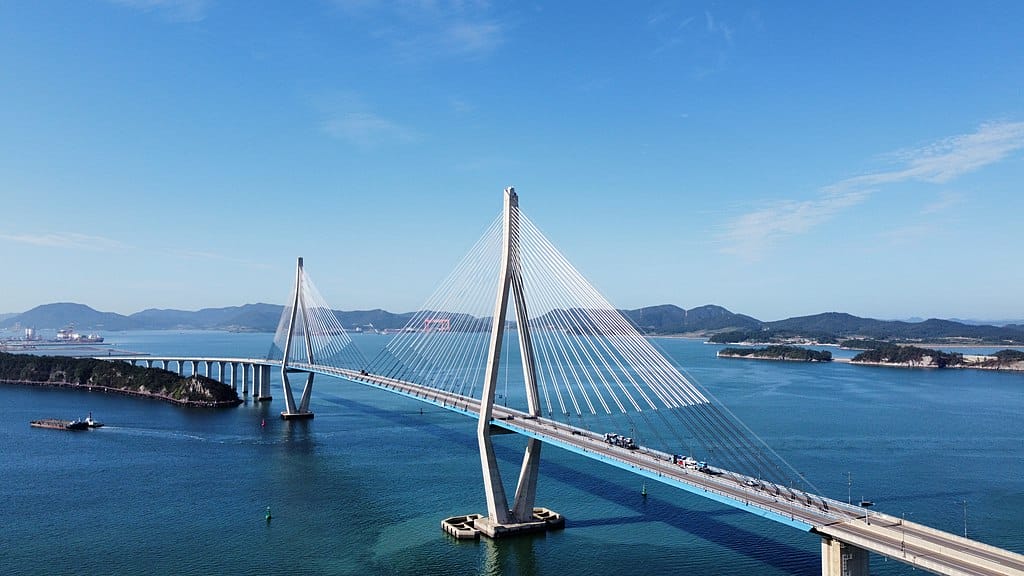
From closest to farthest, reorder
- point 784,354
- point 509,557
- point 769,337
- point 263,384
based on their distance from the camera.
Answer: point 509,557, point 263,384, point 784,354, point 769,337

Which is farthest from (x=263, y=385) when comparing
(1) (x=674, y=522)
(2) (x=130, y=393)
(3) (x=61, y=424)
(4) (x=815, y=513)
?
(4) (x=815, y=513)

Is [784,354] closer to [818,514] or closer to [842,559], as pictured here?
[818,514]

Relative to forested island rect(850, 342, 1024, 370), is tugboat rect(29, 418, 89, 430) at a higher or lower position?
lower

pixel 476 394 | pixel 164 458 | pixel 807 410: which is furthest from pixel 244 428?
pixel 807 410

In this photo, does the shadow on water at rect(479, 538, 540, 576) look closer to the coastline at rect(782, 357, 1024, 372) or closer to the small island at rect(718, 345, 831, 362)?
the coastline at rect(782, 357, 1024, 372)

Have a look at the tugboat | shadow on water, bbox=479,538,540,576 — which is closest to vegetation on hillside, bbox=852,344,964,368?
shadow on water, bbox=479,538,540,576
